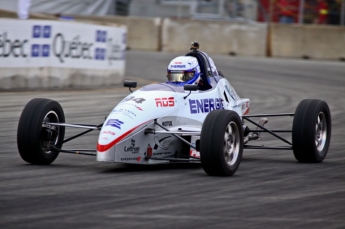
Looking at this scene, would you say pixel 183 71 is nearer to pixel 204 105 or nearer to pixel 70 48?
pixel 204 105

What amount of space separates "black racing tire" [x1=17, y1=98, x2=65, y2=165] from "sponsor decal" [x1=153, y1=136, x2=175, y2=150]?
1.28 meters

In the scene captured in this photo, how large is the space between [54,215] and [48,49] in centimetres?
1221

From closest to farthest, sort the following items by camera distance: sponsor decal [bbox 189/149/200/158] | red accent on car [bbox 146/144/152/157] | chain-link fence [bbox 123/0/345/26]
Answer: red accent on car [bbox 146/144/152/157] → sponsor decal [bbox 189/149/200/158] → chain-link fence [bbox 123/0/345/26]

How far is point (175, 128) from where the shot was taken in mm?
9422

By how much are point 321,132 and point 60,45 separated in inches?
375

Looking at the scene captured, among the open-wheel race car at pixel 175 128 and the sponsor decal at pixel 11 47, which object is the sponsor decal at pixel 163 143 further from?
the sponsor decal at pixel 11 47

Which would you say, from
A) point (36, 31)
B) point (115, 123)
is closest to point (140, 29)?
point (36, 31)

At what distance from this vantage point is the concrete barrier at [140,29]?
2912 centimetres

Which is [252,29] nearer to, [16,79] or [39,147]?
[16,79]

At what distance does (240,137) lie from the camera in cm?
906

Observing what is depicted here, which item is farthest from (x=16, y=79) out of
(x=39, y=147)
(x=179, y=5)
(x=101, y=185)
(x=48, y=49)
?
(x=179, y=5)

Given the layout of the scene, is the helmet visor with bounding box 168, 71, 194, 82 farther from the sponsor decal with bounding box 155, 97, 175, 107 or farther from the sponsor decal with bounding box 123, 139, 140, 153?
the sponsor decal with bounding box 123, 139, 140, 153

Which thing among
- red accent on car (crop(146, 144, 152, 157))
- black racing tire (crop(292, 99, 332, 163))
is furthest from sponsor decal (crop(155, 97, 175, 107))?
black racing tire (crop(292, 99, 332, 163))

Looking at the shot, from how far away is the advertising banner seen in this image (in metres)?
17.4
